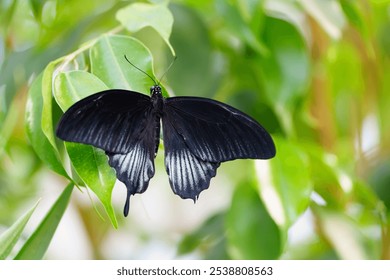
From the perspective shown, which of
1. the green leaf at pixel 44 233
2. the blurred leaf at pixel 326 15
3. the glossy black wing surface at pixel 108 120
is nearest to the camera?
the glossy black wing surface at pixel 108 120

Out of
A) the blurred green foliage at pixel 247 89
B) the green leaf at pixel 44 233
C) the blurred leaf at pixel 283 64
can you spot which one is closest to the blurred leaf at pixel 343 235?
the blurred green foliage at pixel 247 89

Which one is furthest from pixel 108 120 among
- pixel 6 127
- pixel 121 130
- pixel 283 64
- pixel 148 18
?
pixel 283 64

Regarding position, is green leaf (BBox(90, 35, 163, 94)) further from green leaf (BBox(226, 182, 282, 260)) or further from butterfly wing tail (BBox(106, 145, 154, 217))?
green leaf (BBox(226, 182, 282, 260))

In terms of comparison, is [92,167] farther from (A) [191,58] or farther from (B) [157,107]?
(A) [191,58]

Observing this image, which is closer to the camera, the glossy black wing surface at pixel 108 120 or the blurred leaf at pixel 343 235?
the glossy black wing surface at pixel 108 120

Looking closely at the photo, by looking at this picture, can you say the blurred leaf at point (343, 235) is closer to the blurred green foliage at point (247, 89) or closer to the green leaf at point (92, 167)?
the blurred green foliage at point (247, 89)

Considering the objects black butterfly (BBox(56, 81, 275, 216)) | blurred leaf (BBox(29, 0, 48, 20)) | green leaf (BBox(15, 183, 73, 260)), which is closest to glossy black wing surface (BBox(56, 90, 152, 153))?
black butterfly (BBox(56, 81, 275, 216))
